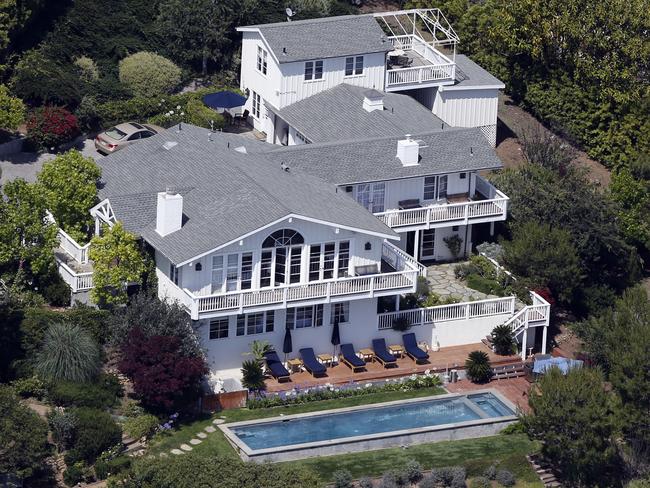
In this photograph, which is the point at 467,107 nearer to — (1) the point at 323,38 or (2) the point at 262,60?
(1) the point at 323,38

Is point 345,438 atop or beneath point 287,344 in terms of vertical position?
beneath

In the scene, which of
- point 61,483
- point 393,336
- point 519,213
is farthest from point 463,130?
point 61,483

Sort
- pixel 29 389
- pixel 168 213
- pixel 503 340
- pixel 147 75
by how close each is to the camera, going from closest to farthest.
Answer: pixel 29 389, pixel 168 213, pixel 503 340, pixel 147 75

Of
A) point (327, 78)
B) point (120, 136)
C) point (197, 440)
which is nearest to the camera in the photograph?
point (197, 440)

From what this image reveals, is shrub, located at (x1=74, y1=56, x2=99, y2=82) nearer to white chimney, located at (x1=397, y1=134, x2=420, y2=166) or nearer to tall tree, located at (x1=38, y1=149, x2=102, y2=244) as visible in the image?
tall tree, located at (x1=38, y1=149, x2=102, y2=244)

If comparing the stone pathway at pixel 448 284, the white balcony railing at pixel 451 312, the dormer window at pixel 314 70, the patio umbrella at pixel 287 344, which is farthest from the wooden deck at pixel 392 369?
the dormer window at pixel 314 70

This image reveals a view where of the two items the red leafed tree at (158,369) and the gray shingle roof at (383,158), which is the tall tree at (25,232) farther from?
the gray shingle roof at (383,158)

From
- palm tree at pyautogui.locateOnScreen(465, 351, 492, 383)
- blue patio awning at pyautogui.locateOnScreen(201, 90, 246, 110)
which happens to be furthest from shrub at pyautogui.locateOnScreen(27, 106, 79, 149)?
palm tree at pyautogui.locateOnScreen(465, 351, 492, 383)

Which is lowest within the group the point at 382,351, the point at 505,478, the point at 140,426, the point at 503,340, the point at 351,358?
the point at 505,478

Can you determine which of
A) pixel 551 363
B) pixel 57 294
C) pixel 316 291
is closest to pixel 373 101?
pixel 316 291
